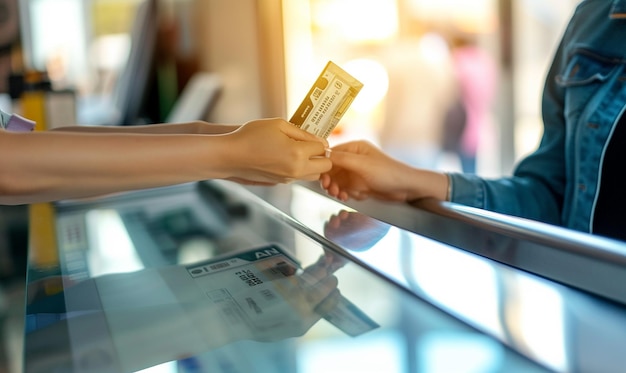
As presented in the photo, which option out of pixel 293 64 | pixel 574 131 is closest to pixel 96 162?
pixel 574 131

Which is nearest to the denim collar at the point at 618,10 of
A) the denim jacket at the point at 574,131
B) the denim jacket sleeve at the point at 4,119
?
the denim jacket at the point at 574,131

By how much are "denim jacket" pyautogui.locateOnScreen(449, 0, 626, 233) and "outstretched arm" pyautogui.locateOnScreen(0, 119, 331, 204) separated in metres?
0.36

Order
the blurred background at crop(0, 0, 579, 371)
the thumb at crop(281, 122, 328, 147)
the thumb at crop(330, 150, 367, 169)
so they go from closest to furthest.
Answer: the thumb at crop(281, 122, 328, 147)
the thumb at crop(330, 150, 367, 169)
the blurred background at crop(0, 0, 579, 371)

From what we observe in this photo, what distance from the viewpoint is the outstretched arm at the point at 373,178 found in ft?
2.70

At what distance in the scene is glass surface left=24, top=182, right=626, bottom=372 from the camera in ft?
1.30

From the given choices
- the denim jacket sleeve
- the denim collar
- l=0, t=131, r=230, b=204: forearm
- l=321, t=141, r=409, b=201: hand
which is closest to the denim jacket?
the denim collar

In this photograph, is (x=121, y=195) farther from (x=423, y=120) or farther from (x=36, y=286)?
(x=423, y=120)

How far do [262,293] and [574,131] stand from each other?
59 cm

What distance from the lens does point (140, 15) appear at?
2094mm

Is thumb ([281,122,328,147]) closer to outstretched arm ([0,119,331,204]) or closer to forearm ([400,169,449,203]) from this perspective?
outstretched arm ([0,119,331,204])

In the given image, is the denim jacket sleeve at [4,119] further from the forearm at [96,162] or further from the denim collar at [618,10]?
the denim collar at [618,10]

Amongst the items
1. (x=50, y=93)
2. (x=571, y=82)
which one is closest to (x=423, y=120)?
(x=50, y=93)

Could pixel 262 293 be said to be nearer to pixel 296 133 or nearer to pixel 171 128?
pixel 296 133

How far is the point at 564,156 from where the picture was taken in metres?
0.99
